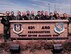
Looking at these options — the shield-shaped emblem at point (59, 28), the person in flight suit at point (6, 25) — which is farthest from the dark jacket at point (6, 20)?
the shield-shaped emblem at point (59, 28)

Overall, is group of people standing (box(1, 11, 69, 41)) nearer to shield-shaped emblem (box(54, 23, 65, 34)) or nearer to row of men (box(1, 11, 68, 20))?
row of men (box(1, 11, 68, 20))

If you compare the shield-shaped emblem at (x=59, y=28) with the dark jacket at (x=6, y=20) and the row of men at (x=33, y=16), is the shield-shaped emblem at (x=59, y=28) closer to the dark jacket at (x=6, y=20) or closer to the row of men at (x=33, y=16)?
the row of men at (x=33, y=16)

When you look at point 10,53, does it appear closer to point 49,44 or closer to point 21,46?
point 21,46

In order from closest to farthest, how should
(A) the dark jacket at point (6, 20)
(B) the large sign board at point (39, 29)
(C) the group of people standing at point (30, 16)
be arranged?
(C) the group of people standing at point (30, 16), (A) the dark jacket at point (6, 20), (B) the large sign board at point (39, 29)

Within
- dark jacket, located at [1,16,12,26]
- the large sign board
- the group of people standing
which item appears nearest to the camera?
the group of people standing

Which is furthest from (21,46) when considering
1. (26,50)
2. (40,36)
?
(40,36)

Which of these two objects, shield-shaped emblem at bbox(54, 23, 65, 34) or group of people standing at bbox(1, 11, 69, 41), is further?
shield-shaped emblem at bbox(54, 23, 65, 34)

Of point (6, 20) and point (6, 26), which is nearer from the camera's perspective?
point (6, 20)

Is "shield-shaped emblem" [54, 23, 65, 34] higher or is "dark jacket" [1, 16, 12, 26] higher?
"dark jacket" [1, 16, 12, 26]

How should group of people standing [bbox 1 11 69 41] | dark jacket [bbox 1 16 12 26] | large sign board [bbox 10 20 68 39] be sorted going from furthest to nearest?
large sign board [bbox 10 20 68 39], dark jacket [bbox 1 16 12 26], group of people standing [bbox 1 11 69 41]

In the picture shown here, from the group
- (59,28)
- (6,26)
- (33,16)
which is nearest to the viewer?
(33,16)

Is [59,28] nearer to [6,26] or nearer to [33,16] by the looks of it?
[33,16]

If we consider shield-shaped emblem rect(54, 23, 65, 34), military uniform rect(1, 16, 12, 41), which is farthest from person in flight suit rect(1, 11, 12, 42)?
shield-shaped emblem rect(54, 23, 65, 34)

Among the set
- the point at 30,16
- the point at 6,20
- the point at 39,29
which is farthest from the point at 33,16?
the point at 6,20
